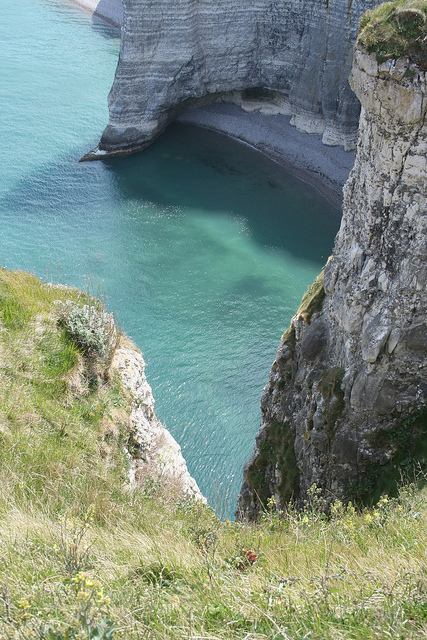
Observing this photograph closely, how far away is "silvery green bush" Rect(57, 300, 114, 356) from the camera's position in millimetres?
11123

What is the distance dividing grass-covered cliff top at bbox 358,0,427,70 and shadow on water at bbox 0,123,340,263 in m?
20.9

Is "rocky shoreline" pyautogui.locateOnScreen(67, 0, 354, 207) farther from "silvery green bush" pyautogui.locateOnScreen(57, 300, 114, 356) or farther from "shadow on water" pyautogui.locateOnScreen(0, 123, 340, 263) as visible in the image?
"silvery green bush" pyautogui.locateOnScreen(57, 300, 114, 356)

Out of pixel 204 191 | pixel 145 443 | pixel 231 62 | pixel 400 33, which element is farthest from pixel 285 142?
pixel 145 443

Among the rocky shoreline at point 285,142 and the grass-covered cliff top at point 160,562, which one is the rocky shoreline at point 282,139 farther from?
the grass-covered cliff top at point 160,562

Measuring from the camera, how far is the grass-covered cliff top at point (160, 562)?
403 centimetres

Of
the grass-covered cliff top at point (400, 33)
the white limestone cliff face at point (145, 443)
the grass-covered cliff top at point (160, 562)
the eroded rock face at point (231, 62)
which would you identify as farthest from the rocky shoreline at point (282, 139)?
the grass-covered cliff top at point (160, 562)

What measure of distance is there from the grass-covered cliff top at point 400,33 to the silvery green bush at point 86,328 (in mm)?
7366

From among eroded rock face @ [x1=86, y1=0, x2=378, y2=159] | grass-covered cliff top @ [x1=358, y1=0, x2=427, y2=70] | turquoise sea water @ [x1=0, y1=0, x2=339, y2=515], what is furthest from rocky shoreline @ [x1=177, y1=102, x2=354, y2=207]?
grass-covered cliff top @ [x1=358, y1=0, x2=427, y2=70]

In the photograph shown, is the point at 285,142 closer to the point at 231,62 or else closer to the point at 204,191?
the point at 231,62

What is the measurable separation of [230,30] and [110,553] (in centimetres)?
4107

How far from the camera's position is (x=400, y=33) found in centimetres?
909

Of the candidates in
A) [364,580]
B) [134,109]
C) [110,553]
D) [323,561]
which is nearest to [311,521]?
[323,561]

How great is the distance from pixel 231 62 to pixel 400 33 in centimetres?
3494

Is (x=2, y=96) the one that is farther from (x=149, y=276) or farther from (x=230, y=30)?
(x=149, y=276)
